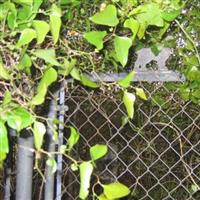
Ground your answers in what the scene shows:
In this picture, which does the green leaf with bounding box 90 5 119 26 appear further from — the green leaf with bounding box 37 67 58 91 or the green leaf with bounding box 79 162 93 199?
the green leaf with bounding box 79 162 93 199

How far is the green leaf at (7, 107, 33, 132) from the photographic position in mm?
702

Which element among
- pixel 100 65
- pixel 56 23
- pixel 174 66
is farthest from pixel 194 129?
pixel 56 23

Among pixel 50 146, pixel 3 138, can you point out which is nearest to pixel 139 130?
pixel 50 146

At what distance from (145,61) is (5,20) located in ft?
2.41

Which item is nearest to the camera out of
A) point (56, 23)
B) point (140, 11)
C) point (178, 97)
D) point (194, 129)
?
point (56, 23)

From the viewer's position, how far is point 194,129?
2.15 metres

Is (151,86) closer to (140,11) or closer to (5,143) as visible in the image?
(140,11)

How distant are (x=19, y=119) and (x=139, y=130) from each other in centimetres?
102

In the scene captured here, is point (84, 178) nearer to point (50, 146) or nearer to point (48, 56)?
point (48, 56)

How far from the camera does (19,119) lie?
71cm

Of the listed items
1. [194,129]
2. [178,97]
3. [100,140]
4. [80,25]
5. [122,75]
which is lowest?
[100,140]

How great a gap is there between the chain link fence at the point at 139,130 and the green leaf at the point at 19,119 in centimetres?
69

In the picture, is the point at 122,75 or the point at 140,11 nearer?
the point at 140,11

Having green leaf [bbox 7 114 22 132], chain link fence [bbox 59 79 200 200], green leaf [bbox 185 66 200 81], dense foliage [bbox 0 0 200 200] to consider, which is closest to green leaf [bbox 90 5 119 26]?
dense foliage [bbox 0 0 200 200]
